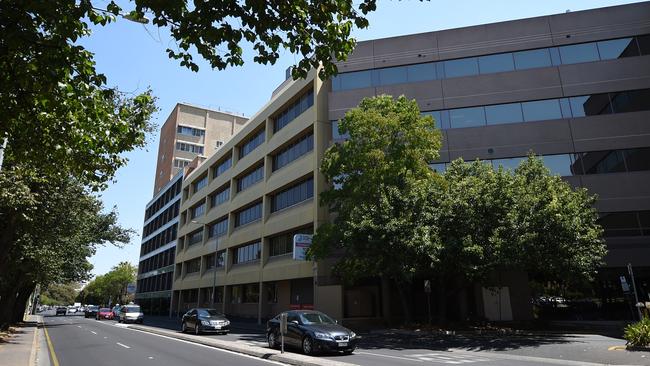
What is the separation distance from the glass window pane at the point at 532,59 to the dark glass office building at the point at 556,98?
0.22 feet

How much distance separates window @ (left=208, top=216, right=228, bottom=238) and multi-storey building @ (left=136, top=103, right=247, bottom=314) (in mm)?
16850

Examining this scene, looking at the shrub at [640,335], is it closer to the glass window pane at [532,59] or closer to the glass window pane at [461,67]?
the glass window pane at [532,59]

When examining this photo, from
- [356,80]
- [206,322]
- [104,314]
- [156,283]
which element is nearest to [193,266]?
[104,314]

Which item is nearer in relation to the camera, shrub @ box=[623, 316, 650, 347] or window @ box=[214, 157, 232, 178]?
shrub @ box=[623, 316, 650, 347]

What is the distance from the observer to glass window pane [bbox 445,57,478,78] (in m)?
30.7

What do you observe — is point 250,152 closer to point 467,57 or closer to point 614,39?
point 467,57

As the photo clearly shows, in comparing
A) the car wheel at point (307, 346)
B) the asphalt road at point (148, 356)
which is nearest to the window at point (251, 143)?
the asphalt road at point (148, 356)

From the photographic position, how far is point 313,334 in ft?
47.0

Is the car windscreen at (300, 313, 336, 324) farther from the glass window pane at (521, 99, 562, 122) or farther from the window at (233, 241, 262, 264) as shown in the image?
the window at (233, 241, 262, 264)

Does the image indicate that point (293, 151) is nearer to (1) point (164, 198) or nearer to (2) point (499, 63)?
(2) point (499, 63)

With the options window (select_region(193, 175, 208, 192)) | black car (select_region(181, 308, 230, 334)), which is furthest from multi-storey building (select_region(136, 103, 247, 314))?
black car (select_region(181, 308, 230, 334))

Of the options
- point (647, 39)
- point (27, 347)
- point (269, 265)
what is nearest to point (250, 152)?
point (269, 265)

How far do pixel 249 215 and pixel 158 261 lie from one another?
39095mm

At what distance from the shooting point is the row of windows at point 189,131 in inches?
3034
